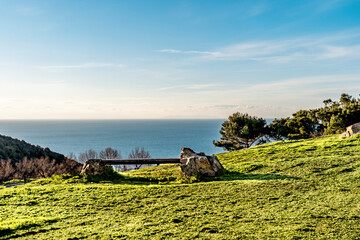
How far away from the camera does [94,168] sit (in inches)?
578

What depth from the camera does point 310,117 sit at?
42938 millimetres

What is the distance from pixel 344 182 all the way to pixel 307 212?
415 centimetres

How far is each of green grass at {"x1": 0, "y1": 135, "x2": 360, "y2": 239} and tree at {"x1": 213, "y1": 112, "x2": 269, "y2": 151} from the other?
98.2ft

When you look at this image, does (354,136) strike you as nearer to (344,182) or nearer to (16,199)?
(344,182)

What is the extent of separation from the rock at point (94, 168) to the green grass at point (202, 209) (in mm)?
2816

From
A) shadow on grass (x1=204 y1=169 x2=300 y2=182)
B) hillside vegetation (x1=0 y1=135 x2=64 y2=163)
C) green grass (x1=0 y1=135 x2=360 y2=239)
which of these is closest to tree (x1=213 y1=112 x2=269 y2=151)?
hillside vegetation (x1=0 y1=135 x2=64 y2=163)

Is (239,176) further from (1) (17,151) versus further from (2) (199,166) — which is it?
(1) (17,151)

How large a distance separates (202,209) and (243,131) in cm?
3554

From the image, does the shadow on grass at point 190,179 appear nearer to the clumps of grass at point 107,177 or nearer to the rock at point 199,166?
the clumps of grass at point 107,177

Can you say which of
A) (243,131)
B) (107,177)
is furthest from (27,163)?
(243,131)

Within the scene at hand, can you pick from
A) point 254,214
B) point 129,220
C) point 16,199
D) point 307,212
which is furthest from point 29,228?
point 307,212

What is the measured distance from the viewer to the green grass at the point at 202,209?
6.57m

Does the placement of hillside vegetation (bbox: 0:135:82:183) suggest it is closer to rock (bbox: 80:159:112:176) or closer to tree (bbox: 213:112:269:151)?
rock (bbox: 80:159:112:176)

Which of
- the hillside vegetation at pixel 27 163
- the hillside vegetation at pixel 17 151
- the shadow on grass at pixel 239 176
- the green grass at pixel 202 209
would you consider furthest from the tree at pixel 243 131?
the green grass at pixel 202 209
